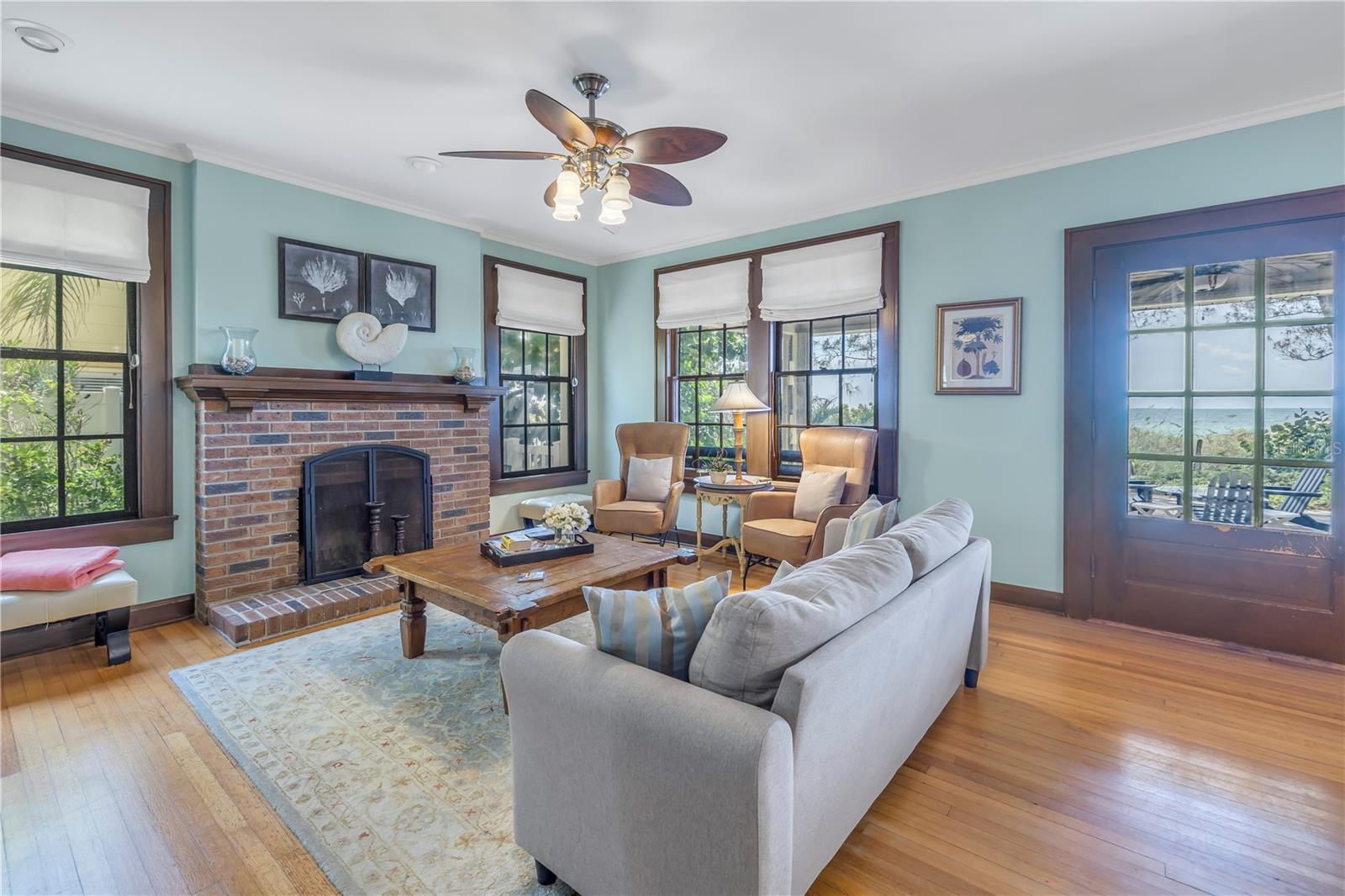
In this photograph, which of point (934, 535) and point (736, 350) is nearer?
point (934, 535)

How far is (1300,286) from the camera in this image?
2.93 m

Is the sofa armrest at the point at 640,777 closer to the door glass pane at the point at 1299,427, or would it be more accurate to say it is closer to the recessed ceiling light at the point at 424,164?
the recessed ceiling light at the point at 424,164

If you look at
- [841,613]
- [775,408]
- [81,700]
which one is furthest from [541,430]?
[841,613]

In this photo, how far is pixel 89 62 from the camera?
2537 millimetres

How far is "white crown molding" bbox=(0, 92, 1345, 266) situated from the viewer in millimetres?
2930

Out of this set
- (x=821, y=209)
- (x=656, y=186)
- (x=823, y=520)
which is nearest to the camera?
(x=656, y=186)

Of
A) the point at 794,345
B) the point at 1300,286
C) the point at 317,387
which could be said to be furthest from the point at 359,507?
the point at 1300,286

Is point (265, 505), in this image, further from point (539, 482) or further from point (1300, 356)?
point (1300, 356)

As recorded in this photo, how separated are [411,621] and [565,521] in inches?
33.6

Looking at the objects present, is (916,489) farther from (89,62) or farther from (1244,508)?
(89,62)

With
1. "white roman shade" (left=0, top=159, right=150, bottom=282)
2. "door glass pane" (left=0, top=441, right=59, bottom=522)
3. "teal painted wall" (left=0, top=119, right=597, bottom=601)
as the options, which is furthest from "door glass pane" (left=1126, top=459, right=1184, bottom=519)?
"door glass pane" (left=0, top=441, right=59, bottom=522)

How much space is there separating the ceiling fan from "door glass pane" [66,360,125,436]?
2324 mm

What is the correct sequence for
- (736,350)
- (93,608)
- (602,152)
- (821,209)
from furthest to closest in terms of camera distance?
(736,350) < (821,209) < (93,608) < (602,152)

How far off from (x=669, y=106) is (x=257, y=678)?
3.24 m
